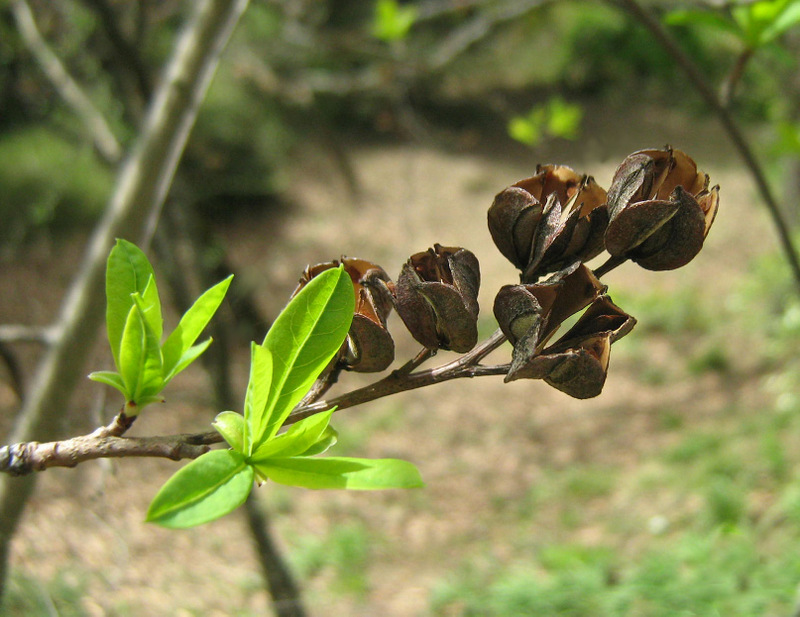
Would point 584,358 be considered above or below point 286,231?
below

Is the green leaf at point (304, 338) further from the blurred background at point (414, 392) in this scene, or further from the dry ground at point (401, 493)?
the dry ground at point (401, 493)

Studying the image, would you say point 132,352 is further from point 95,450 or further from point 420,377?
point 420,377

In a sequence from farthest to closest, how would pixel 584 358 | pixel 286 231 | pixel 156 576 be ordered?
1. pixel 286 231
2. pixel 156 576
3. pixel 584 358

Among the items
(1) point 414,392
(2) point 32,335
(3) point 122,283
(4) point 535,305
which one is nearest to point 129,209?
(2) point 32,335

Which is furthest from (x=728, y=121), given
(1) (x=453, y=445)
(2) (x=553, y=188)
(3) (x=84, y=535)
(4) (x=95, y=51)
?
(4) (x=95, y=51)

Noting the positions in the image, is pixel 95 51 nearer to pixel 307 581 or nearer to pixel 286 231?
pixel 286 231

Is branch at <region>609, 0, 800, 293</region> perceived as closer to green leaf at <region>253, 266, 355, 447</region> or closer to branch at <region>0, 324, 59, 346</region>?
green leaf at <region>253, 266, 355, 447</region>

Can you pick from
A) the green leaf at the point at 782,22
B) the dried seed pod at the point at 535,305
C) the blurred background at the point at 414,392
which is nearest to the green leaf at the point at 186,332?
the dried seed pod at the point at 535,305
